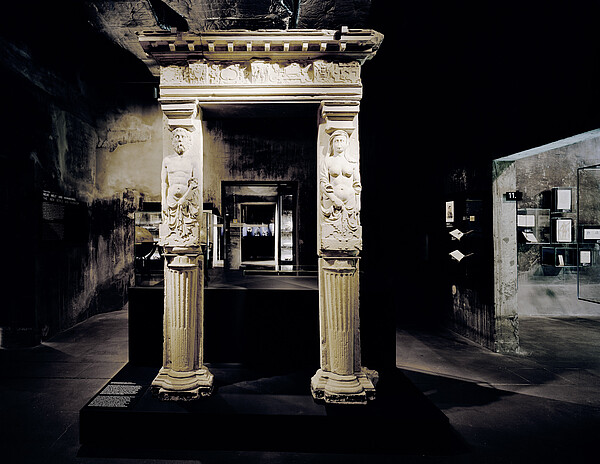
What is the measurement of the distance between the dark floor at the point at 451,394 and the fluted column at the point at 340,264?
456mm

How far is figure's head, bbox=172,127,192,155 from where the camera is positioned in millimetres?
3062

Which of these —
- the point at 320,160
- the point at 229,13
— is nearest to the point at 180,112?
the point at 320,160

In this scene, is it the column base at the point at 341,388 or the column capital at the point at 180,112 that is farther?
the column capital at the point at 180,112

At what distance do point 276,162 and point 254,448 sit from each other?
5343mm

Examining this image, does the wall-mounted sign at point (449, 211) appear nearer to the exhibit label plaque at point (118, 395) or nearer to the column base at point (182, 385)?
the column base at point (182, 385)

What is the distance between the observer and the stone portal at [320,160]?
9.73ft

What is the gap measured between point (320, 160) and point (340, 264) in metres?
1.05

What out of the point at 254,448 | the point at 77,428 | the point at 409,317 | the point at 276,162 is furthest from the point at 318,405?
the point at 276,162

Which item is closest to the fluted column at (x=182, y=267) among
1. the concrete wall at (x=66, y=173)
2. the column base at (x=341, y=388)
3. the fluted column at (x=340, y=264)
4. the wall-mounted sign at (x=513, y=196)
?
the column base at (x=341, y=388)

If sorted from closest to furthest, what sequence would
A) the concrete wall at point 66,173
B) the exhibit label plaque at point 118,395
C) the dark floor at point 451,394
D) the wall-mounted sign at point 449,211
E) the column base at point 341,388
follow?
the dark floor at point 451,394, the exhibit label plaque at point 118,395, the column base at point 341,388, the concrete wall at point 66,173, the wall-mounted sign at point 449,211

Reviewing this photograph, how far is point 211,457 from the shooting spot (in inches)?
101

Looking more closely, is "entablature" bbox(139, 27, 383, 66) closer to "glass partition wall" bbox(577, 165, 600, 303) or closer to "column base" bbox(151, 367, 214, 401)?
"column base" bbox(151, 367, 214, 401)

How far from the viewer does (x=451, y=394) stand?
11.6 feet

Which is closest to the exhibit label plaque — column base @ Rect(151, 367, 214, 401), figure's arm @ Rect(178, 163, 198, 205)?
column base @ Rect(151, 367, 214, 401)
